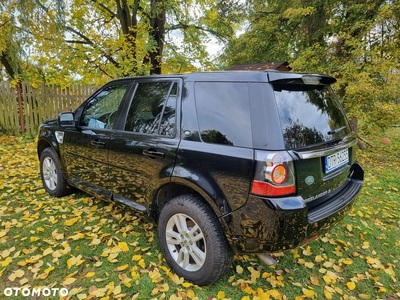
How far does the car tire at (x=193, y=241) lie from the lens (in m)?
2.01

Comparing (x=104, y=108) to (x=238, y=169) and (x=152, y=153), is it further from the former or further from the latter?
(x=238, y=169)

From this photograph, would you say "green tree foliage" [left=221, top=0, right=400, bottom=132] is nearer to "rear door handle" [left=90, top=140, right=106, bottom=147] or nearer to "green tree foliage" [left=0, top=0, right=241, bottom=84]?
"green tree foliage" [left=0, top=0, right=241, bottom=84]

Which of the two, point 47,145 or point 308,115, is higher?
point 308,115

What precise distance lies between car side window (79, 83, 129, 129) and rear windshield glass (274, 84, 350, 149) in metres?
1.78

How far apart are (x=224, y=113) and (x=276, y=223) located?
0.87 meters

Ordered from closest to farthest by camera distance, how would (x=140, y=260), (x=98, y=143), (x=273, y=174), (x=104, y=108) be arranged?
(x=273, y=174) → (x=140, y=260) → (x=98, y=143) → (x=104, y=108)

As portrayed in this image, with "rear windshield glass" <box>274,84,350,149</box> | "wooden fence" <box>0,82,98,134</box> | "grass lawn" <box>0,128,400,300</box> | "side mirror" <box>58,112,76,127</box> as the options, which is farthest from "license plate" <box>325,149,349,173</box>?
"wooden fence" <box>0,82,98,134</box>

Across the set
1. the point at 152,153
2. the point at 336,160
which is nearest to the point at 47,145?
the point at 152,153

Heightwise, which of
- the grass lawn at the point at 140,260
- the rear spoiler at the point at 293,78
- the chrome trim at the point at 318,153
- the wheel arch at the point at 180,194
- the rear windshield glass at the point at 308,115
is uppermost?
the rear spoiler at the point at 293,78

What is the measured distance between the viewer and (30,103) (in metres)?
7.72

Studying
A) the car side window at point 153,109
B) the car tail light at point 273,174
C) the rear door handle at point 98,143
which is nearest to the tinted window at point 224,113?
the car tail light at point 273,174

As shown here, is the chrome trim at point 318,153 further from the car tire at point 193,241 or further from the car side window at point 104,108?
the car side window at point 104,108

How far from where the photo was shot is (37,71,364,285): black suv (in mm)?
1749

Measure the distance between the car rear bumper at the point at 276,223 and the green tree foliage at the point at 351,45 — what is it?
466 cm
